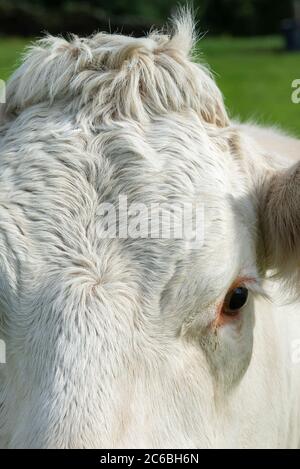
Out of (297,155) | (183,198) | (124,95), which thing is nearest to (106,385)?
(183,198)

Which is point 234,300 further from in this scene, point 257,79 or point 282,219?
point 257,79

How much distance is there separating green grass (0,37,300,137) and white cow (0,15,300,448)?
4.44 m

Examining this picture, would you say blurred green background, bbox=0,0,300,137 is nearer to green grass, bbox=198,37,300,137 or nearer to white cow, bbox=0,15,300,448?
green grass, bbox=198,37,300,137

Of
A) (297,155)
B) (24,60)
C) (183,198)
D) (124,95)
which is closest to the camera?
(183,198)

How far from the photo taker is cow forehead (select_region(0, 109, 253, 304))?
336 cm

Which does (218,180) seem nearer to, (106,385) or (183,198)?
(183,198)

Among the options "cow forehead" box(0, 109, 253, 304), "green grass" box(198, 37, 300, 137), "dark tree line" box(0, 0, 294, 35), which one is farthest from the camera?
"dark tree line" box(0, 0, 294, 35)

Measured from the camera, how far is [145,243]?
3.38 meters

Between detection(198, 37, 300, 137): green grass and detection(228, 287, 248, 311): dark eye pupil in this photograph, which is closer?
detection(228, 287, 248, 311): dark eye pupil

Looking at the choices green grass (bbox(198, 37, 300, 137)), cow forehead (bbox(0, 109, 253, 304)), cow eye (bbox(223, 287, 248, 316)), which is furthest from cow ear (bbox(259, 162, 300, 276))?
green grass (bbox(198, 37, 300, 137))

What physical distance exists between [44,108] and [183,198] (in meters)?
0.75

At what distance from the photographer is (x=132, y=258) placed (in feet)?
11.0

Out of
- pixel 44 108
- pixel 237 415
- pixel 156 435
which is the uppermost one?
pixel 44 108

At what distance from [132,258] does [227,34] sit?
64.6 metres
